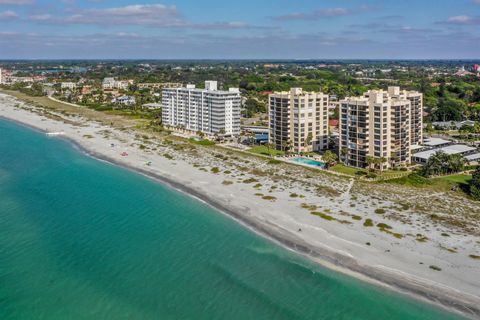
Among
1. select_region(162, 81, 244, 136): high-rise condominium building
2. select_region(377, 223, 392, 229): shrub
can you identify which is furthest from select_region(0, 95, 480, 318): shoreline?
select_region(162, 81, 244, 136): high-rise condominium building

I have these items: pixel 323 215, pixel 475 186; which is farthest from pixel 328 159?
pixel 323 215

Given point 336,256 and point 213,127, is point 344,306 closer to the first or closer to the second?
point 336,256

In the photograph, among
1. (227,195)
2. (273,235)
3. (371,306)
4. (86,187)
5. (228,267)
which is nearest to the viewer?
(371,306)

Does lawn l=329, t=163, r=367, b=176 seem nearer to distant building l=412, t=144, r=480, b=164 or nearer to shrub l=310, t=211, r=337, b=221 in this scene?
distant building l=412, t=144, r=480, b=164

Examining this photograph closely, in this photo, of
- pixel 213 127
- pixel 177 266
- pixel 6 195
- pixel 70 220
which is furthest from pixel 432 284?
pixel 213 127

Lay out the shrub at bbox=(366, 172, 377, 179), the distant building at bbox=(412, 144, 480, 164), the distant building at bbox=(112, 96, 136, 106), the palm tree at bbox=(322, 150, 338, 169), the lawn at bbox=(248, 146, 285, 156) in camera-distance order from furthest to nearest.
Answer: the distant building at bbox=(112, 96, 136, 106)
the lawn at bbox=(248, 146, 285, 156)
the distant building at bbox=(412, 144, 480, 164)
the palm tree at bbox=(322, 150, 338, 169)
the shrub at bbox=(366, 172, 377, 179)

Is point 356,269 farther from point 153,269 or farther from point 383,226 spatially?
point 153,269
